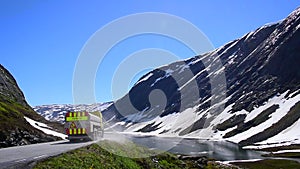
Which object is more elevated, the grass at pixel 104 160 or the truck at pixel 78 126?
the truck at pixel 78 126

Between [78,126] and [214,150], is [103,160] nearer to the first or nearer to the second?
[78,126]

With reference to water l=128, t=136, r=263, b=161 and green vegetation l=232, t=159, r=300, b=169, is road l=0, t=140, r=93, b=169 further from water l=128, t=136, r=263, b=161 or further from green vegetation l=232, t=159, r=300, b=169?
water l=128, t=136, r=263, b=161

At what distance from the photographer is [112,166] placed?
2091 cm

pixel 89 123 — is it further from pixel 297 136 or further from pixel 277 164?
pixel 297 136

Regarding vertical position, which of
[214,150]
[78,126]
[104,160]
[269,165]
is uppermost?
[78,126]

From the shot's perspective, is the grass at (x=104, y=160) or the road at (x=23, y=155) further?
the grass at (x=104, y=160)

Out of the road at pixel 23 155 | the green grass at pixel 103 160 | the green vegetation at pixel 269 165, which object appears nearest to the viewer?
the road at pixel 23 155

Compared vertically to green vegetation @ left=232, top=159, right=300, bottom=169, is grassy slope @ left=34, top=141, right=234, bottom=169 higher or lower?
higher

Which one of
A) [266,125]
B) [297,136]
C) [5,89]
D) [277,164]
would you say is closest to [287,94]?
[266,125]

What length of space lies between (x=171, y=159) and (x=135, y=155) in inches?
189

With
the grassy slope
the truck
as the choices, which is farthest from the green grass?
the truck

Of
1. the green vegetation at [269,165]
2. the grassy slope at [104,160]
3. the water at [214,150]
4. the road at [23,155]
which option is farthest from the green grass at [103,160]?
the water at [214,150]

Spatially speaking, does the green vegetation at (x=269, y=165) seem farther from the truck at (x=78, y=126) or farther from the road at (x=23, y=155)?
the road at (x=23, y=155)

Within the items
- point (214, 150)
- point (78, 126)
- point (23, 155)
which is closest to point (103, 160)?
point (23, 155)
